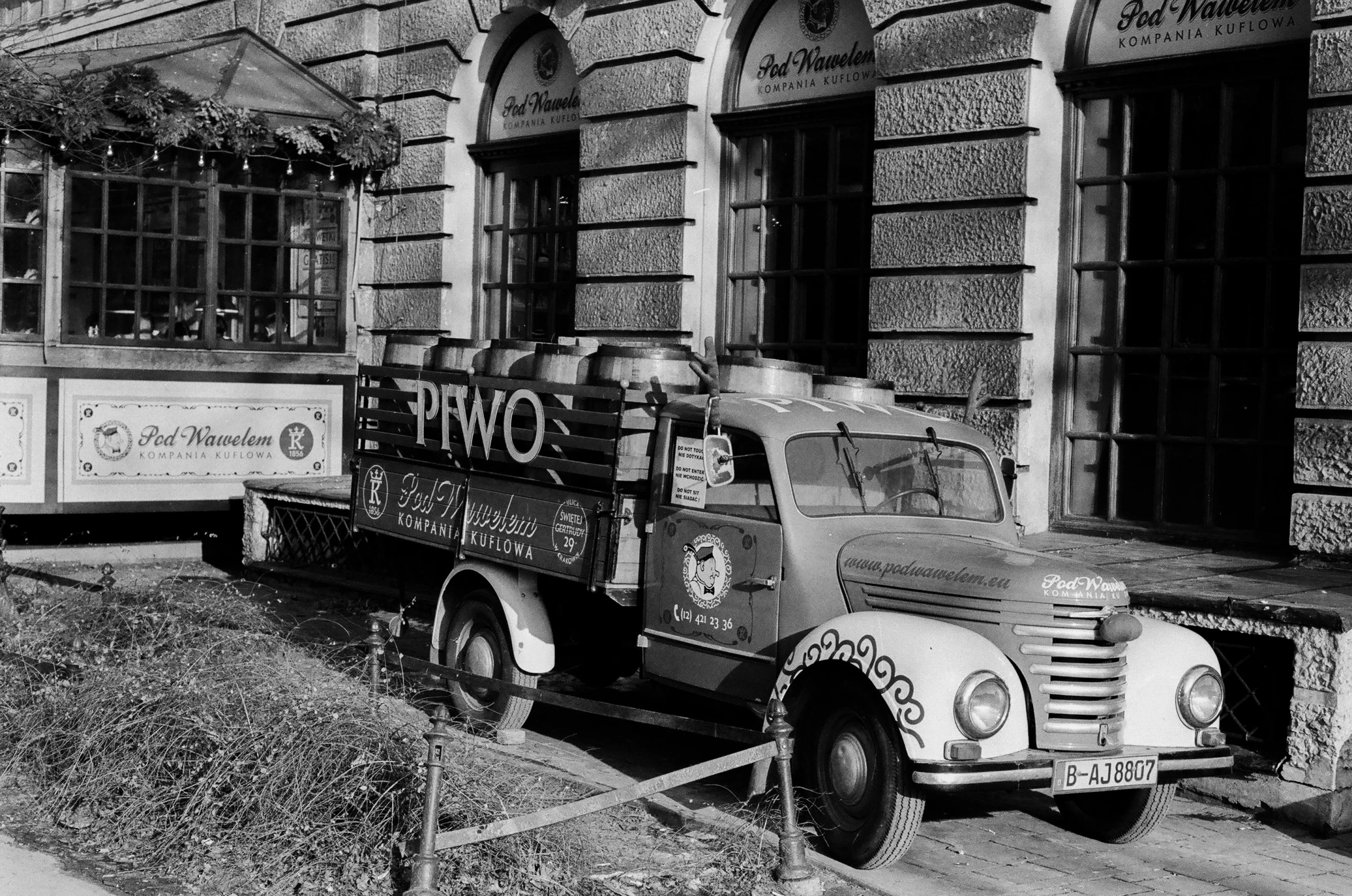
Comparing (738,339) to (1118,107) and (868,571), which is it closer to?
(1118,107)

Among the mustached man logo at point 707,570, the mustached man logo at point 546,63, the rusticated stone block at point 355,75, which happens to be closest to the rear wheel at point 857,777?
the mustached man logo at point 707,570

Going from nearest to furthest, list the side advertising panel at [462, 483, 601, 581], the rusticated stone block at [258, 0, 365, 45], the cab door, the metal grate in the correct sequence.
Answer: the cab door, the metal grate, the side advertising panel at [462, 483, 601, 581], the rusticated stone block at [258, 0, 365, 45]

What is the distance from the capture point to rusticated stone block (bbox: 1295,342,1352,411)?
8922mm

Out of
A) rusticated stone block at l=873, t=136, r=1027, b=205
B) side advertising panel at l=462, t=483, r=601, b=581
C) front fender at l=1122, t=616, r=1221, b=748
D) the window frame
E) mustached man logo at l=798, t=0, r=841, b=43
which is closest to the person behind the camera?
front fender at l=1122, t=616, r=1221, b=748

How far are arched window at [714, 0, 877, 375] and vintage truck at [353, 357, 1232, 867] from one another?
4.17 m

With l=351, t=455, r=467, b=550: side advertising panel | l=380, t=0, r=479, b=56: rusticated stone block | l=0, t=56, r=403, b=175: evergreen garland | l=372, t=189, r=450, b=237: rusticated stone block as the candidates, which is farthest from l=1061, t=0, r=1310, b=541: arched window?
l=0, t=56, r=403, b=175: evergreen garland

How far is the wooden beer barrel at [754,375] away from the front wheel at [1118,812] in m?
2.49

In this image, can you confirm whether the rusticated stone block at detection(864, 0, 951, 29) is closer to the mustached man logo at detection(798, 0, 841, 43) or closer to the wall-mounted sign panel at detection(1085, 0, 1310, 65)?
the mustached man logo at detection(798, 0, 841, 43)

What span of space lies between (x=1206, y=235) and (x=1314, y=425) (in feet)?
5.33

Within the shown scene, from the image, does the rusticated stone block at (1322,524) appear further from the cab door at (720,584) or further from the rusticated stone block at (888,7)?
the rusticated stone block at (888,7)

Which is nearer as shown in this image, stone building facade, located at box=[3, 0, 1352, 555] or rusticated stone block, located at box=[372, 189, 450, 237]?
stone building facade, located at box=[3, 0, 1352, 555]

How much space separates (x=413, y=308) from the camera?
1541 cm

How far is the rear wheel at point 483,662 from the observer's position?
8227 mm

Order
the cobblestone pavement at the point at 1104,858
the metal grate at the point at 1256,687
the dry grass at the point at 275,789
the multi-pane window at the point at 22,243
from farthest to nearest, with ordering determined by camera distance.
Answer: the multi-pane window at the point at 22,243
the metal grate at the point at 1256,687
the cobblestone pavement at the point at 1104,858
the dry grass at the point at 275,789
